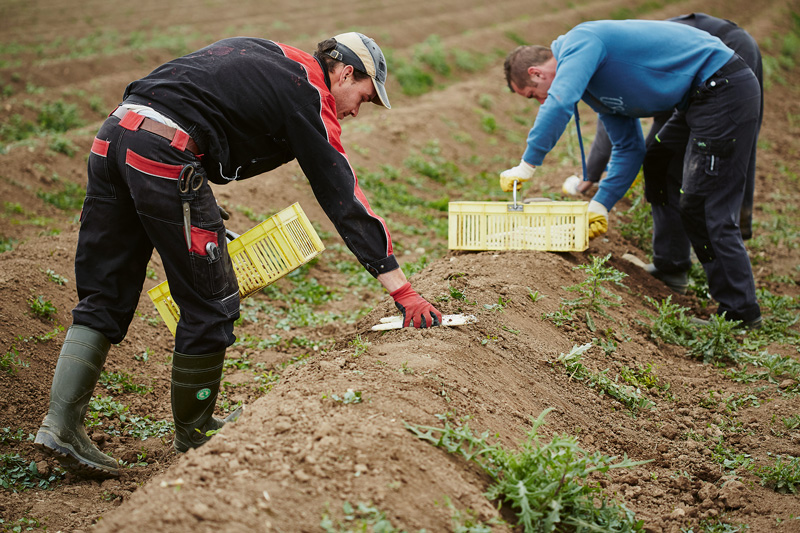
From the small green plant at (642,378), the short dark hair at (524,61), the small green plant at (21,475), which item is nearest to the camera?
the small green plant at (21,475)

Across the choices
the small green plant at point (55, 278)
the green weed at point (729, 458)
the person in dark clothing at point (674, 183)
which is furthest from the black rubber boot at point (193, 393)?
the person in dark clothing at point (674, 183)

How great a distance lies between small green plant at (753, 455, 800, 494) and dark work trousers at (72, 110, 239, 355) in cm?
236

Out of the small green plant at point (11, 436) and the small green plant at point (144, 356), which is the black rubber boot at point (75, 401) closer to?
the small green plant at point (11, 436)

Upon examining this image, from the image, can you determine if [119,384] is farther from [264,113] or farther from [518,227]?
[518,227]

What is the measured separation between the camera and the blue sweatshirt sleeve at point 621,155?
15.3 ft

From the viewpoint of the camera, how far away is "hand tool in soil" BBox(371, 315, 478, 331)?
3174 millimetres

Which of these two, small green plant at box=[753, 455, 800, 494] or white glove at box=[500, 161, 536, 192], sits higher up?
white glove at box=[500, 161, 536, 192]

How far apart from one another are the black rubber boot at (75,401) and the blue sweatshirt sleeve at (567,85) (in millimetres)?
2637

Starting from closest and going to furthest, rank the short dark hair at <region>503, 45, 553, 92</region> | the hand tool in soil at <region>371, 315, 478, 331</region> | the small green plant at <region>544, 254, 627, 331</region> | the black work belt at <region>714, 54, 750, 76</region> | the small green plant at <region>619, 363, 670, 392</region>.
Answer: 1. the hand tool in soil at <region>371, 315, 478, 331</region>
2. the small green plant at <region>619, 363, 670, 392</region>
3. the small green plant at <region>544, 254, 627, 331</region>
4. the black work belt at <region>714, 54, 750, 76</region>
5. the short dark hair at <region>503, 45, 553, 92</region>

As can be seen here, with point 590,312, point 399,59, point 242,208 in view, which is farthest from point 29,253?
point 399,59

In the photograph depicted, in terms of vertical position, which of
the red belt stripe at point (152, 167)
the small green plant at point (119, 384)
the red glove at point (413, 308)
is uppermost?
the red belt stripe at point (152, 167)

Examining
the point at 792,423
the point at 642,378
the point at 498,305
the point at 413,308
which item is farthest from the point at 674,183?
the point at 413,308

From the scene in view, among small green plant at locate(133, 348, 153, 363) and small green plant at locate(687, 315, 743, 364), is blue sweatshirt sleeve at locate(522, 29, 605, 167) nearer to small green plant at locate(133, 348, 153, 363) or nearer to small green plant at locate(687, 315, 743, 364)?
small green plant at locate(687, 315, 743, 364)

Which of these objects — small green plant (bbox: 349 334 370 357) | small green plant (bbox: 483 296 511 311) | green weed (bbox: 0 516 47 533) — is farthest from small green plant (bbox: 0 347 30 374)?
small green plant (bbox: 483 296 511 311)
